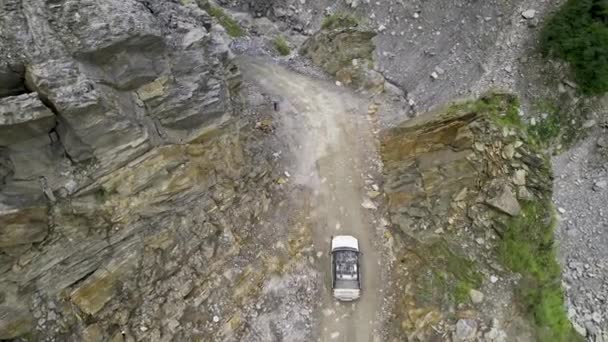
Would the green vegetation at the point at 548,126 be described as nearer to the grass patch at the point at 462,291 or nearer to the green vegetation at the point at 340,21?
the grass patch at the point at 462,291

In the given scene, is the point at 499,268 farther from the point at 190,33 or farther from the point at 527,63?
the point at 190,33

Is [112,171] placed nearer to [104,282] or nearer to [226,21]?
[104,282]

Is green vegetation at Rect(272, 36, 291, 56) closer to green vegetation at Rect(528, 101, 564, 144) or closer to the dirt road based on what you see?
the dirt road


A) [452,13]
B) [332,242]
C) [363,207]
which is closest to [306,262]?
[332,242]

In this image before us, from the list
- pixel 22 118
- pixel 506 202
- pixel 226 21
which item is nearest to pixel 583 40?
pixel 506 202

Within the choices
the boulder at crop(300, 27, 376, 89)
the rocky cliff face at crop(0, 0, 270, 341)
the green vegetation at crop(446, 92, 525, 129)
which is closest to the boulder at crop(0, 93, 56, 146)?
the rocky cliff face at crop(0, 0, 270, 341)

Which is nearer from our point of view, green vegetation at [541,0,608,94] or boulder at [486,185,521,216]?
boulder at [486,185,521,216]
